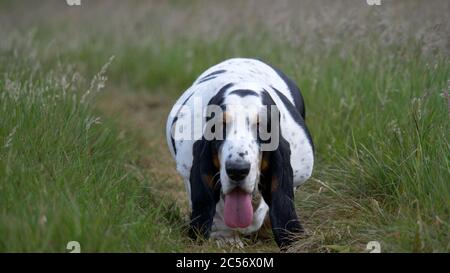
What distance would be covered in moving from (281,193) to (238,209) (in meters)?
0.27

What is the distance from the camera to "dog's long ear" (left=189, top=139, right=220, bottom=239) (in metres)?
4.33

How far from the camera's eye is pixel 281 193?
4.35m

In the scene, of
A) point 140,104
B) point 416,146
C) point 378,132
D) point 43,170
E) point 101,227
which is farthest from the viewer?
point 140,104

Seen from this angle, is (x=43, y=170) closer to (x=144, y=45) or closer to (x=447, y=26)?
(x=447, y=26)

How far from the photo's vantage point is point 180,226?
451 cm

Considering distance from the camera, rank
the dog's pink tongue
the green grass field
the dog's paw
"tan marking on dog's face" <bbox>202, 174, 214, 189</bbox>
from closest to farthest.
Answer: the green grass field, the dog's pink tongue, "tan marking on dog's face" <bbox>202, 174, 214, 189</bbox>, the dog's paw

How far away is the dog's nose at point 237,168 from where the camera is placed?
3.98 m

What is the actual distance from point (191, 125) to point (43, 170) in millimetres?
941

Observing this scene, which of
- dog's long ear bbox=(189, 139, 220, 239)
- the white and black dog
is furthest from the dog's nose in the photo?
dog's long ear bbox=(189, 139, 220, 239)

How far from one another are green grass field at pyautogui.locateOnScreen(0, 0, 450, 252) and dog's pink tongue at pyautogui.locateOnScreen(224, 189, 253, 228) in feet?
0.75

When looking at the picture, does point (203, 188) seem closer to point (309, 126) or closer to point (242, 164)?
point (242, 164)

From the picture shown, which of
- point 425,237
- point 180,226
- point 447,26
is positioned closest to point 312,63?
point 447,26
